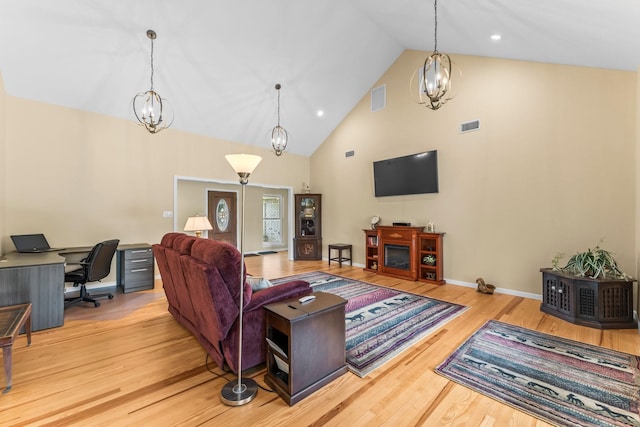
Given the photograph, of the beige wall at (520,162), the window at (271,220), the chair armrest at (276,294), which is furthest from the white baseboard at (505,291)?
the window at (271,220)

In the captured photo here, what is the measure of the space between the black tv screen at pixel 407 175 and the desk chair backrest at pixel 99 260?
4.84 meters

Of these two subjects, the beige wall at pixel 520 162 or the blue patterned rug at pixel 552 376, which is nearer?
the blue patterned rug at pixel 552 376

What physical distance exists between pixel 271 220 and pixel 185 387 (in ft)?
24.9

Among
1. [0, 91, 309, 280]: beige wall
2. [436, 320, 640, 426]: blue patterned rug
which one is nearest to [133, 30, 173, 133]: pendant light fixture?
[0, 91, 309, 280]: beige wall

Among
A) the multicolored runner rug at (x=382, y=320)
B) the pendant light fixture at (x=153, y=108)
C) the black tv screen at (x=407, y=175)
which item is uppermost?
the pendant light fixture at (x=153, y=108)

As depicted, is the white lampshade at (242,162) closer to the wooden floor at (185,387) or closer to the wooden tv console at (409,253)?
the wooden floor at (185,387)

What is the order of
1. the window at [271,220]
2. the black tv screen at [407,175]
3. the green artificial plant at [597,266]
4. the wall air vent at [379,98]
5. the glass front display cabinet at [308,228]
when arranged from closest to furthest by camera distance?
the green artificial plant at [597,266] → the black tv screen at [407,175] → the wall air vent at [379,98] → the glass front display cabinet at [308,228] → the window at [271,220]

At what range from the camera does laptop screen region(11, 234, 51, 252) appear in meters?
3.88

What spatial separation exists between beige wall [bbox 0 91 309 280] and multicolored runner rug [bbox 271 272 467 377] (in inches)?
141

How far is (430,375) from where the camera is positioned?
87.1 inches

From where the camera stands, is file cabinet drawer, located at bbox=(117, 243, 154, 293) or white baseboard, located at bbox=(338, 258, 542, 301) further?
file cabinet drawer, located at bbox=(117, 243, 154, 293)

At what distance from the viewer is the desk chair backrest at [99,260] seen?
12.4ft

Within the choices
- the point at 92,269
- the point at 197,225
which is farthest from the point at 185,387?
the point at 197,225

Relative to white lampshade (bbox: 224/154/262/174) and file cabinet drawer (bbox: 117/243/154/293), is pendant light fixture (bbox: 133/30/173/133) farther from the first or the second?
white lampshade (bbox: 224/154/262/174)
